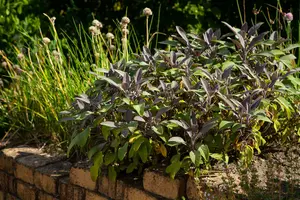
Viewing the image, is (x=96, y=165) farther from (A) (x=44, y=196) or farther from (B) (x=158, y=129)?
→ (A) (x=44, y=196)

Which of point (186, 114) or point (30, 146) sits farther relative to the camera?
point (30, 146)

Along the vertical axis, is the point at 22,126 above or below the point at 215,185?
below

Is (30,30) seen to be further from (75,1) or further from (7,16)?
(75,1)

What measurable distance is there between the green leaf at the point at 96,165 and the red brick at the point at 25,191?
0.85m

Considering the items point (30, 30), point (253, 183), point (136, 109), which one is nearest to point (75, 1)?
point (30, 30)

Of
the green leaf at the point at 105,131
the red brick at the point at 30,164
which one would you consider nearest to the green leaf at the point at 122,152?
the green leaf at the point at 105,131

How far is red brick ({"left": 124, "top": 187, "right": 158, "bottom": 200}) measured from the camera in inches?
132

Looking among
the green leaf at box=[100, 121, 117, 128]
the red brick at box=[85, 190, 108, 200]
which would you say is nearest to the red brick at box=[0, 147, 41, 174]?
the red brick at box=[85, 190, 108, 200]

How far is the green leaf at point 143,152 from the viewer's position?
3207 mm

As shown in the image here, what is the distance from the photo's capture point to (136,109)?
3215mm

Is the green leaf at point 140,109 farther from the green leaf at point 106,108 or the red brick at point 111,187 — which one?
the red brick at point 111,187

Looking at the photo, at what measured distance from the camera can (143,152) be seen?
10.6 feet

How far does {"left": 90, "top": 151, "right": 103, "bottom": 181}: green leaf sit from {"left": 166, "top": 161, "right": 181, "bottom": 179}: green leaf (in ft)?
1.36

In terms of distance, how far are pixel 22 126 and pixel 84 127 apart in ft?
3.95
